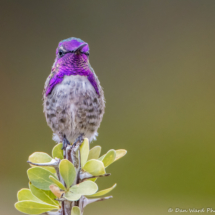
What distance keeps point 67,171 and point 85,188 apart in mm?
53

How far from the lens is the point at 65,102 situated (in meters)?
1.21

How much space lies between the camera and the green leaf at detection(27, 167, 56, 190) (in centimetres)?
63

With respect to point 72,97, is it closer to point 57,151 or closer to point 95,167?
point 57,151

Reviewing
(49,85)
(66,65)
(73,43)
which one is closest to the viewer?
(73,43)

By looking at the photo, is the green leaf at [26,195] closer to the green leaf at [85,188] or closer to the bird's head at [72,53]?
the green leaf at [85,188]

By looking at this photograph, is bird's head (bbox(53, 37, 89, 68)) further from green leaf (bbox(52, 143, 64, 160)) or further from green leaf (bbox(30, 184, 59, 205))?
green leaf (bbox(30, 184, 59, 205))

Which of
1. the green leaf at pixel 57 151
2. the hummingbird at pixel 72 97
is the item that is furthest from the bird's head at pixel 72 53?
the green leaf at pixel 57 151

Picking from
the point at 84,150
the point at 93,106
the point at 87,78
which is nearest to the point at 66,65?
the point at 87,78

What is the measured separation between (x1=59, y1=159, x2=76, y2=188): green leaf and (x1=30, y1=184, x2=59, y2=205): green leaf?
0.24 ft

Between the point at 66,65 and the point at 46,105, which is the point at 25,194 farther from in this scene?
the point at 46,105

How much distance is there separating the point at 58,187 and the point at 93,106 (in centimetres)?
67

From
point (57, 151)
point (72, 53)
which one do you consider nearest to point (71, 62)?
point (72, 53)

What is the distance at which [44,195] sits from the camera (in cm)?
68

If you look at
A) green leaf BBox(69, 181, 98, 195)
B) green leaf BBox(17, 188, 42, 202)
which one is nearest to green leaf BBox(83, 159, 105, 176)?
green leaf BBox(69, 181, 98, 195)
